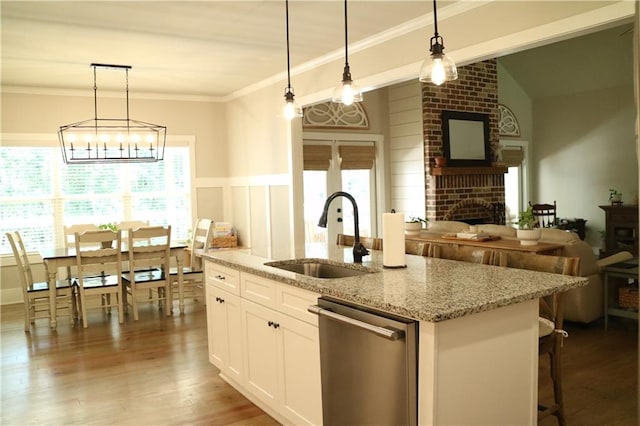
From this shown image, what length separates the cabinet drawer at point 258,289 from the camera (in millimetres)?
3029

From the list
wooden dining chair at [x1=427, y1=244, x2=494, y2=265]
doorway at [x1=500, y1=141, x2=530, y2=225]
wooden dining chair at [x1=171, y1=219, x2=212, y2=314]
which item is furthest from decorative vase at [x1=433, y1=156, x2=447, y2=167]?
wooden dining chair at [x1=427, y1=244, x2=494, y2=265]

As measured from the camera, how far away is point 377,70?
16.0ft

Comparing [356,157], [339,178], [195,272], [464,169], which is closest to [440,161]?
[464,169]

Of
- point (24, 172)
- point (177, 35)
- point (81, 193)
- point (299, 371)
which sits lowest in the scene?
point (299, 371)

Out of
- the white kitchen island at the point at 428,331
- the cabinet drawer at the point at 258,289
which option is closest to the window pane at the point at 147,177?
the white kitchen island at the point at 428,331

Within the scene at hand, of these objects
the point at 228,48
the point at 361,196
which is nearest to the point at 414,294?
the point at 228,48

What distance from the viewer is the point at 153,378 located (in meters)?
3.95

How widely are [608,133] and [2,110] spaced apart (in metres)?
8.69

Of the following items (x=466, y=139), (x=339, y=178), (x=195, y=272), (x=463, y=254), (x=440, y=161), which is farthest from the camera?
(x=339, y=178)

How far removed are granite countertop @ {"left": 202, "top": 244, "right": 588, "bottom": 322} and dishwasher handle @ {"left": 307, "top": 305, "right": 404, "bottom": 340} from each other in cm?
8

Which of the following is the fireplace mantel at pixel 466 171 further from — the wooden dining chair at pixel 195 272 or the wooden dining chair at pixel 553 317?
the wooden dining chair at pixel 553 317

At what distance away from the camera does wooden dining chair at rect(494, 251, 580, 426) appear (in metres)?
2.79

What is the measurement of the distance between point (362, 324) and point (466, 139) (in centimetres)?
560

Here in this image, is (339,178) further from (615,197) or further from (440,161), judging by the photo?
(615,197)
